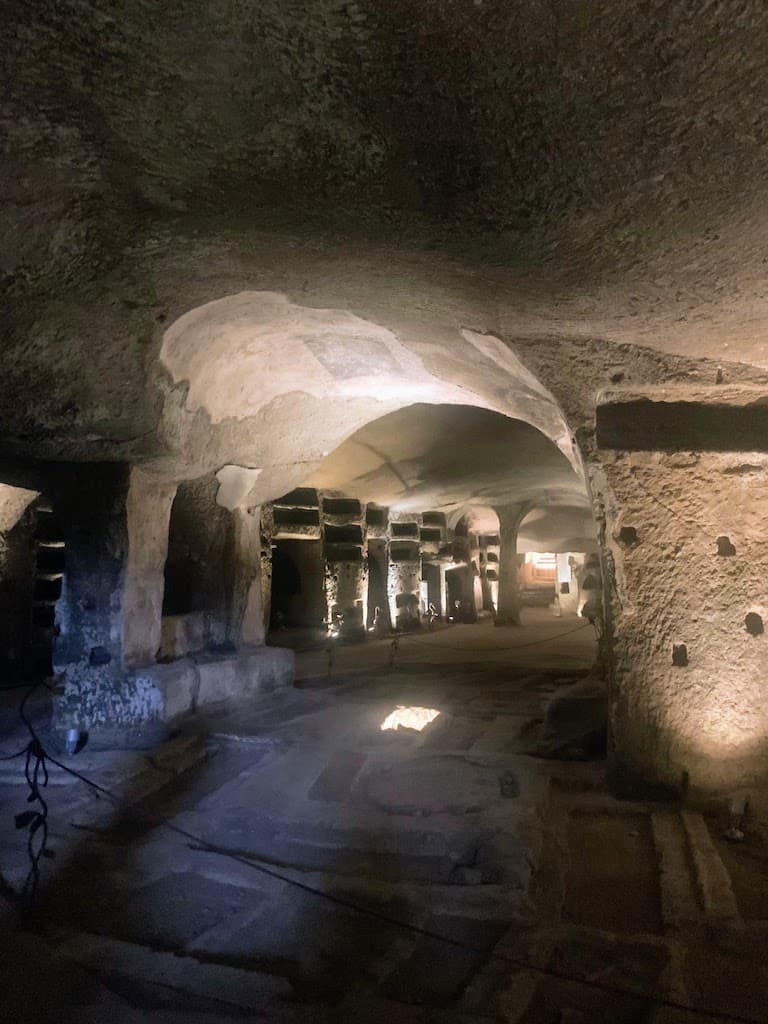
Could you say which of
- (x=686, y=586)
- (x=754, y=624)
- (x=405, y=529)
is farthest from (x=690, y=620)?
(x=405, y=529)

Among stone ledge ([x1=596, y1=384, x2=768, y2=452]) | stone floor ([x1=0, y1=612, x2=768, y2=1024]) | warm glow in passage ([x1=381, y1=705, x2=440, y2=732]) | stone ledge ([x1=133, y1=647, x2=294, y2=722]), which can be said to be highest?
stone ledge ([x1=596, y1=384, x2=768, y2=452])

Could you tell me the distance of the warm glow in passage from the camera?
495 cm

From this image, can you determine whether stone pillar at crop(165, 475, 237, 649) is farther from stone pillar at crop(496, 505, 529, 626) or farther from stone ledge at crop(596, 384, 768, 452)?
stone pillar at crop(496, 505, 529, 626)

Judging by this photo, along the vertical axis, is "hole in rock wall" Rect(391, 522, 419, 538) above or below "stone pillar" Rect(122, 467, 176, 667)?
above

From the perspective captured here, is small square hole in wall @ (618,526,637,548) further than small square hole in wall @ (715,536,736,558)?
Yes

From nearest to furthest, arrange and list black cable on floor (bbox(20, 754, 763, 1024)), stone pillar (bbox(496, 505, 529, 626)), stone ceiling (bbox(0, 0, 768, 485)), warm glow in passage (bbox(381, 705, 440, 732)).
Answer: stone ceiling (bbox(0, 0, 768, 485)), black cable on floor (bbox(20, 754, 763, 1024)), warm glow in passage (bbox(381, 705, 440, 732)), stone pillar (bbox(496, 505, 529, 626))

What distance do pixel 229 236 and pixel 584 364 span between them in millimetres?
1805

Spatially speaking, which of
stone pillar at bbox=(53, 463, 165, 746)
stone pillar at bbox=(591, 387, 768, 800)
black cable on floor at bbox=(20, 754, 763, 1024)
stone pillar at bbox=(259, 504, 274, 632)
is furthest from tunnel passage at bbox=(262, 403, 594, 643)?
black cable on floor at bbox=(20, 754, 763, 1024)

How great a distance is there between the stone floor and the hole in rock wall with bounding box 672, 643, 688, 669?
0.68 m

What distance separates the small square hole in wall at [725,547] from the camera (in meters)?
3.32

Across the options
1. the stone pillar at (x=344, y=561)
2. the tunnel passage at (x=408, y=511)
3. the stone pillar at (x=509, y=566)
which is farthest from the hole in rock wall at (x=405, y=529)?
the stone pillar at (x=509, y=566)

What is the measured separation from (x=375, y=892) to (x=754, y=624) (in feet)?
6.97

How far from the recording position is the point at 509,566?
1366 cm

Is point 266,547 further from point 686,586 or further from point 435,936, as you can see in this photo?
point 435,936
